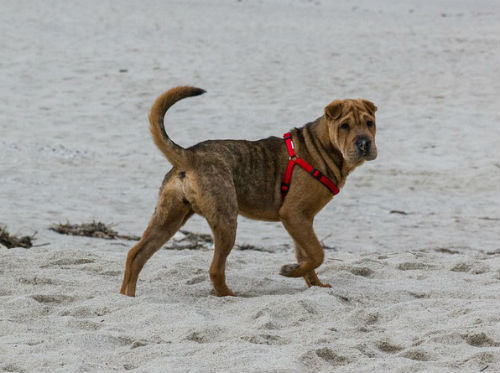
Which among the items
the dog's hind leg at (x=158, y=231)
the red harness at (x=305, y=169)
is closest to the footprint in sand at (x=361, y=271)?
the red harness at (x=305, y=169)

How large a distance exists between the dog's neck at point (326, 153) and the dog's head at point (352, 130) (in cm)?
8

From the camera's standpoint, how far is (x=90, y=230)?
8570 millimetres

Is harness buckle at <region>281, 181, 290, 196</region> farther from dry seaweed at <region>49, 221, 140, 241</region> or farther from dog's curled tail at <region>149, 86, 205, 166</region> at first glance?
dry seaweed at <region>49, 221, 140, 241</region>

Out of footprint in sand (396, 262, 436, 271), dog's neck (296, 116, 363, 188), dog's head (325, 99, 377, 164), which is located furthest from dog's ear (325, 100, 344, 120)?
footprint in sand (396, 262, 436, 271)

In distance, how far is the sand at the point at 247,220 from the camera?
465 centimetres

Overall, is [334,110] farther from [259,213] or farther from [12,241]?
[12,241]

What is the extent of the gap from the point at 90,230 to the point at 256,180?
2.92 m

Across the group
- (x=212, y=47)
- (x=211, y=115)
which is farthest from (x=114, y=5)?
(x=211, y=115)

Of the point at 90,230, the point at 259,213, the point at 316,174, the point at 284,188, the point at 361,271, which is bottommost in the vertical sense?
the point at 90,230

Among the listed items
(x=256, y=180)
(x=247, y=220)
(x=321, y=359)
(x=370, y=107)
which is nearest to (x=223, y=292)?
(x=256, y=180)

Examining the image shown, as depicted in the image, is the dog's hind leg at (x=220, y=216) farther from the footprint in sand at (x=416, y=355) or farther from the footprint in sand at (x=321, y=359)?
the footprint in sand at (x=416, y=355)

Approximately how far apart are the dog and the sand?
0.33 metres

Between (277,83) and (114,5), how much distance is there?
8.88 metres

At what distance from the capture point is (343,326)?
5.03 meters
